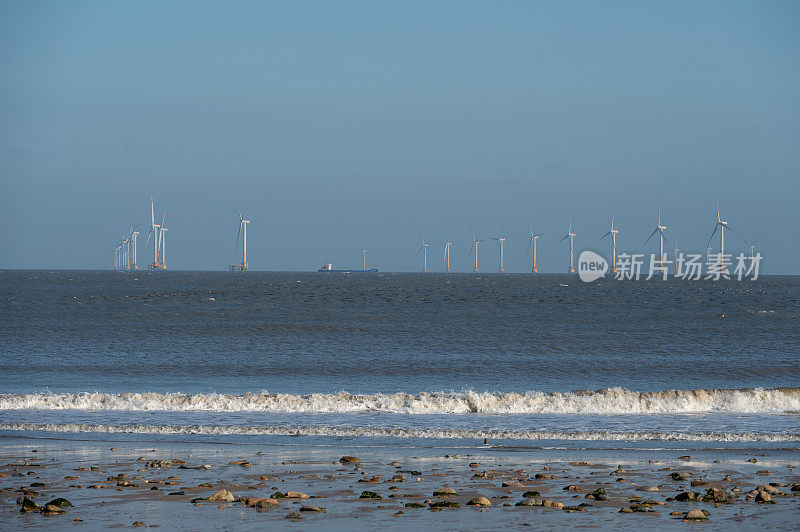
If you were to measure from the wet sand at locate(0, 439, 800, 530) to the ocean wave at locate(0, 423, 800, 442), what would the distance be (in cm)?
210

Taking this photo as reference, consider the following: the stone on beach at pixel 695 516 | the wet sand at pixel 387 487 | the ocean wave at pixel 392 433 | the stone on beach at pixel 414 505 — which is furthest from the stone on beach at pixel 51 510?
A: the stone on beach at pixel 695 516

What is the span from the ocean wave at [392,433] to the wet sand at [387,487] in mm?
2099

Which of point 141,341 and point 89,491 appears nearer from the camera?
point 89,491

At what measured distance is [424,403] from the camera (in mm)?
27391

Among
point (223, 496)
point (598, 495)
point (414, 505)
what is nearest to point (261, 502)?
point (223, 496)

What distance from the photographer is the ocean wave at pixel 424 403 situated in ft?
88.5

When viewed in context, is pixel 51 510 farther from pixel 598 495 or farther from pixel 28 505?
pixel 598 495

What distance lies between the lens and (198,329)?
2400 inches

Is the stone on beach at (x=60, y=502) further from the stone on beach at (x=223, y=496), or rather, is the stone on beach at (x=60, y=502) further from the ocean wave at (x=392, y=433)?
the ocean wave at (x=392, y=433)

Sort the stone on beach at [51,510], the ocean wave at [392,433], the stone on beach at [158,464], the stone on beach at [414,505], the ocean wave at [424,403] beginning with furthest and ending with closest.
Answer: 1. the ocean wave at [424,403]
2. the ocean wave at [392,433]
3. the stone on beach at [158,464]
4. the stone on beach at [414,505]
5. the stone on beach at [51,510]

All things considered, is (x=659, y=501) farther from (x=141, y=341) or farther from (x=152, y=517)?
(x=141, y=341)

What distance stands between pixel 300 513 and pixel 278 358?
105 ft

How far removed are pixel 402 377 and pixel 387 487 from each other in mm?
22726

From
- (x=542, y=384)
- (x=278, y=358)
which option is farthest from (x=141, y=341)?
(x=542, y=384)
